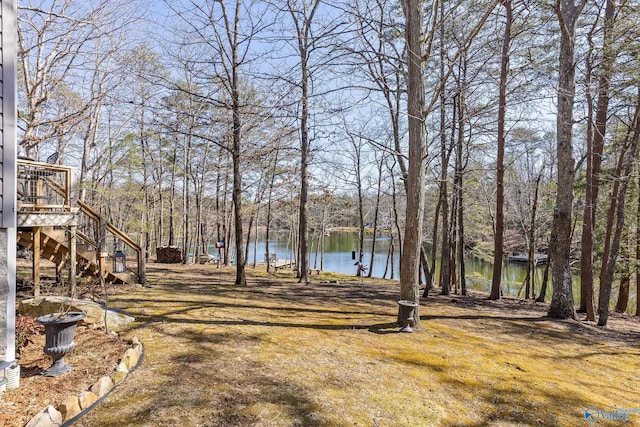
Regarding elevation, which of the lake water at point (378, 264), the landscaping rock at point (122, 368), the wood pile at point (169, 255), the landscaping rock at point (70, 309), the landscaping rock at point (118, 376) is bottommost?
the lake water at point (378, 264)

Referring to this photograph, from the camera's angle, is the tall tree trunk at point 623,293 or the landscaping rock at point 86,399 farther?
the tall tree trunk at point 623,293

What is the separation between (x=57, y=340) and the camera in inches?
127

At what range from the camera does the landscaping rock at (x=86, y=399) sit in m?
2.67

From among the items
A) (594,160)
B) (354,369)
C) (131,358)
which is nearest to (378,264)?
(594,160)

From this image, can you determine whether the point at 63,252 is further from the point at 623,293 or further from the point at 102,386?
the point at 623,293

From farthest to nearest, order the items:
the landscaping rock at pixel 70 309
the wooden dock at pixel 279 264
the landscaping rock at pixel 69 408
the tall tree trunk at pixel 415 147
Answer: the wooden dock at pixel 279 264, the tall tree trunk at pixel 415 147, the landscaping rock at pixel 70 309, the landscaping rock at pixel 69 408

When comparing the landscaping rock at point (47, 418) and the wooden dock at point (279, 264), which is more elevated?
the landscaping rock at point (47, 418)

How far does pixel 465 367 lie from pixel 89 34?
415 inches

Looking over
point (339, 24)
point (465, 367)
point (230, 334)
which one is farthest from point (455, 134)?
point (230, 334)

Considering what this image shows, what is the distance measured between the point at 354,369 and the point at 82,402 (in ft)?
8.14

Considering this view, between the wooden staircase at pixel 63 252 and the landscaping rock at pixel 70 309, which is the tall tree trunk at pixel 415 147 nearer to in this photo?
the landscaping rock at pixel 70 309

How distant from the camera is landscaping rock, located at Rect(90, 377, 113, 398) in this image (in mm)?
2865

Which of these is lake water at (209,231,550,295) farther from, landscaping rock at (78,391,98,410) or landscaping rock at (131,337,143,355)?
landscaping rock at (78,391,98,410)

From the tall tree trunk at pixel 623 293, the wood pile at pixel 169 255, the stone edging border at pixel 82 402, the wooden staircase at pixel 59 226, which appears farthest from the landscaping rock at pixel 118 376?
the tall tree trunk at pixel 623 293
